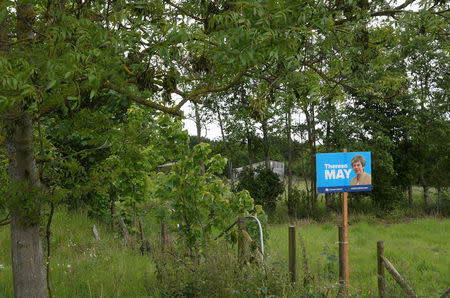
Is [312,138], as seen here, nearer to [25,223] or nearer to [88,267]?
[88,267]

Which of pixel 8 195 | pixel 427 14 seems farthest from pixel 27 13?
pixel 427 14

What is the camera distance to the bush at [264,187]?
1503 centimetres

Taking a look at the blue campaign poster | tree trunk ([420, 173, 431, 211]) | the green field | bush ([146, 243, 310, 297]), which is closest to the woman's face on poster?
the blue campaign poster

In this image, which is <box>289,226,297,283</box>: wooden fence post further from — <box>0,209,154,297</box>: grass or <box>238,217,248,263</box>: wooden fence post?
<box>0,209,154,297</box>: grass

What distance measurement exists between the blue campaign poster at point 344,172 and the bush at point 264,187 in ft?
28.8

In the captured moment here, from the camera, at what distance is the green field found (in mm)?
4316

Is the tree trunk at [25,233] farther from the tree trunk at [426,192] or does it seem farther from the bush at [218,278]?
the tree trunk at [426,192]

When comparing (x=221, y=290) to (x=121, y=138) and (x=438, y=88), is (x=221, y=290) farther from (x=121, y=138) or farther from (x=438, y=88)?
(x=438, y=88)

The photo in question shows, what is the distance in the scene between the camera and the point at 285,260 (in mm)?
3977

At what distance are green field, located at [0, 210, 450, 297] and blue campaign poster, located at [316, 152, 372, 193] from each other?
1015 mm

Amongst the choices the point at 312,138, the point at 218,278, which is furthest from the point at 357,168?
the point at 312,138

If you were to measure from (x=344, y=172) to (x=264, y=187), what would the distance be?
29.2 feet

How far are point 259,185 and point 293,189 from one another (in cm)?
222

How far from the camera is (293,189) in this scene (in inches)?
651
